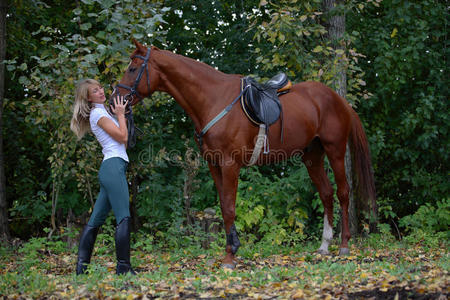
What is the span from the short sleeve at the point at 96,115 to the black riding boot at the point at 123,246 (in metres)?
0.99

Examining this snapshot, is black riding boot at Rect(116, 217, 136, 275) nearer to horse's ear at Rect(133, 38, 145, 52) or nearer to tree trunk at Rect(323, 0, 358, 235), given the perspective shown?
horse's ear at Rect(133, 38, 145, 52)

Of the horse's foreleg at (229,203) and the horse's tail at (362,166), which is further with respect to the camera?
the horse's tail at (362,166)

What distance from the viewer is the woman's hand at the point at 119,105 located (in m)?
4.65

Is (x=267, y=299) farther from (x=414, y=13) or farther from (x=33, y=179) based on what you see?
(x=33, y=179)

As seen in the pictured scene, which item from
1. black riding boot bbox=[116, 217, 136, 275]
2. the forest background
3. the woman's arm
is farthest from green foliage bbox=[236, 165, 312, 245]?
the woman's arm

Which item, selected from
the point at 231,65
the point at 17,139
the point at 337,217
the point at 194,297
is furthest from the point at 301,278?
the point at 17,139

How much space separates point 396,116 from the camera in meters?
9.38

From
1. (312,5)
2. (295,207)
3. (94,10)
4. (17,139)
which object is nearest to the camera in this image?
(312,5)

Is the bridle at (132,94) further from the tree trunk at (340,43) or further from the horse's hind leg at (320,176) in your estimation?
the tree trunk at (340,43)

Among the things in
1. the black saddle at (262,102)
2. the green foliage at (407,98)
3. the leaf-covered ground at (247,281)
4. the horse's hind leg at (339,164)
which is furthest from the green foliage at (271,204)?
the black saddle at (262,102)

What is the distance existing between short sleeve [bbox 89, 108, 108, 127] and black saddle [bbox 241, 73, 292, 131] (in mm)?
1544

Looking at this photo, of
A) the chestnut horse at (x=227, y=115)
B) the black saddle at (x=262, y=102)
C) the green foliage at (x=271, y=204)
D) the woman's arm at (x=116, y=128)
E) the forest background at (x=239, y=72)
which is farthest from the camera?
the green foliage at (x=271, y=204)

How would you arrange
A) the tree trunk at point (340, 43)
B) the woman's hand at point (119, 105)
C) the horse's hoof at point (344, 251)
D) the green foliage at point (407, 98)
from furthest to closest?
the green foliage at point (407, 98)
the tree trunk at point (340, 43)
the horse's hoof at point (344, 251)
the woman's hand at point (119, 105)

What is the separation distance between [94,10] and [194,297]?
322 inches
